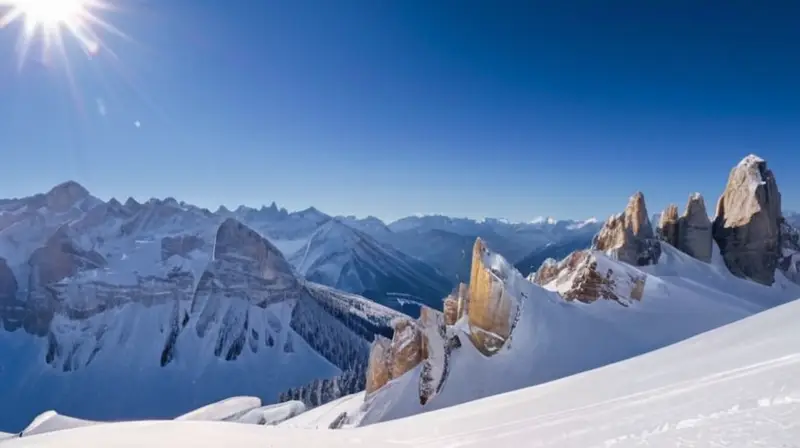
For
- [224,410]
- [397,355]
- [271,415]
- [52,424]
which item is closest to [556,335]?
[397,355]

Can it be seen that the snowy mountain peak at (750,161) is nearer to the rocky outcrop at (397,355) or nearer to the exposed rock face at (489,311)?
the exposed rock face at (489,311)

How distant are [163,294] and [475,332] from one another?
196020 mm

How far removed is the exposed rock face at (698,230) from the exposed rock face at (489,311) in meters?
27.0

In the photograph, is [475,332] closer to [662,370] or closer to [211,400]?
[662,370]

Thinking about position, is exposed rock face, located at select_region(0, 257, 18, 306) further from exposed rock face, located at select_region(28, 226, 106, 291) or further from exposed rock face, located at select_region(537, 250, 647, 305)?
exposed rock face, located at select_region(537, 250, 647, 305)

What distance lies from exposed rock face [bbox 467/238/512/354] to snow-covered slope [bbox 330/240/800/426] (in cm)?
42

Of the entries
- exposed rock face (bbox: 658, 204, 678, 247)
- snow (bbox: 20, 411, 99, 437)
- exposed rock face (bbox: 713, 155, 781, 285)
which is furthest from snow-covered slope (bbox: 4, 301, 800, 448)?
exposed rock face (bbox: 713, 155, 781, 285)

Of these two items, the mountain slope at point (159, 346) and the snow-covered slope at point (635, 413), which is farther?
the mountain slope at point (159, 346)

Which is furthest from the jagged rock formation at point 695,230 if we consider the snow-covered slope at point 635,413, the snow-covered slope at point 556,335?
the snow-covered slope at point 635,413

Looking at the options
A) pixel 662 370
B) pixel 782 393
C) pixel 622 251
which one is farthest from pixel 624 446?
pixel 622 251

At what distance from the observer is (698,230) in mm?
44656

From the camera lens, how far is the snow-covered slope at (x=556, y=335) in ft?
87.2

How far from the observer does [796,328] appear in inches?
524

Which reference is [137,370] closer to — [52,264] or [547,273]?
[52,264]
